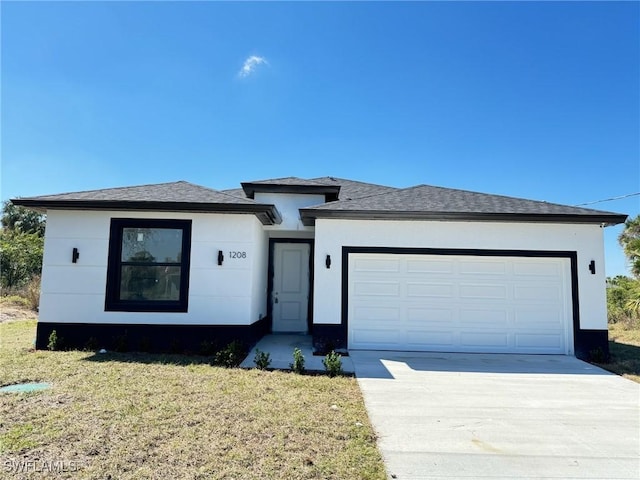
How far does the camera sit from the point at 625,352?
854 centimetres

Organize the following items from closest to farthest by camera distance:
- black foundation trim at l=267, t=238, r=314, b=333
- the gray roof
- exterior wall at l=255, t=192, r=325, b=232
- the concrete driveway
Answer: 1. the concrete driveway
2. the gray roof
3. exterior wall at l=255, t=192, r=325, b=232
4. black foundation trim at l=267, t=238, r=314, b=333

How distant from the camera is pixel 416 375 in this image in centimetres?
630

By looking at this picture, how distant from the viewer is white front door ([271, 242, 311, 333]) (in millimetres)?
10492

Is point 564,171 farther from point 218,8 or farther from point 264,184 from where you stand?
point 218,8

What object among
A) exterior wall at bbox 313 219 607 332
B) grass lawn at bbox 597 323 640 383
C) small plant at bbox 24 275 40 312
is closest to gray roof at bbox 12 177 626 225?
exterior wall at bbox 313 219 607 332

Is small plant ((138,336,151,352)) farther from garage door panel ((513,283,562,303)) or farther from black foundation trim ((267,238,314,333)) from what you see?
garage door panel ((513,283,562,303))

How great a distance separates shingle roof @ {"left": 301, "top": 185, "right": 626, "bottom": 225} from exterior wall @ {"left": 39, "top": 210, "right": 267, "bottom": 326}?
73.3 inches

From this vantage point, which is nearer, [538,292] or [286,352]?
[286,352]

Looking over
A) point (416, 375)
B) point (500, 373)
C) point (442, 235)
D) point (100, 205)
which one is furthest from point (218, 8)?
point (500, 373)

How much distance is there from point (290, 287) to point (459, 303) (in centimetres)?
469

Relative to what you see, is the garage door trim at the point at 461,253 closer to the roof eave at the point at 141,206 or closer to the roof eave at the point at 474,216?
the roof eave at the point at 474,216

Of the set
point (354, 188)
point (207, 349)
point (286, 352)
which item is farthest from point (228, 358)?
point (354, 188)

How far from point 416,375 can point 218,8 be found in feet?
31.8

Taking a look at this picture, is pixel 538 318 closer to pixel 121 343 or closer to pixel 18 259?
pixel 121 343
